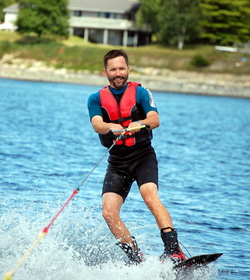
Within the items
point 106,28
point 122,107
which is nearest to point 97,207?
point 122,107

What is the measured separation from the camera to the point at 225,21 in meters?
73.4

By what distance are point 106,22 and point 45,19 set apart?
29.5 ft

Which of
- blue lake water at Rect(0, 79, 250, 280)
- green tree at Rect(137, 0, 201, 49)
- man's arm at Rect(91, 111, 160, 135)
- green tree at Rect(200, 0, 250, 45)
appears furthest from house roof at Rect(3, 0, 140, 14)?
man's arm at Rect(91, 111, 160, 135)

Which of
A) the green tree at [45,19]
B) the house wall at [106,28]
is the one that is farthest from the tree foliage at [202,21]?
the green tree at [45,19]

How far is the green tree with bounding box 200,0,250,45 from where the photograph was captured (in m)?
72.3

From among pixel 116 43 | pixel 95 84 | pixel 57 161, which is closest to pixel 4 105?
pixel 57 161

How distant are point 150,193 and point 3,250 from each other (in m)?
1.74

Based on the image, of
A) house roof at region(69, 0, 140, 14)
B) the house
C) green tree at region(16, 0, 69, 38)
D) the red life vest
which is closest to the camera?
the red life vest

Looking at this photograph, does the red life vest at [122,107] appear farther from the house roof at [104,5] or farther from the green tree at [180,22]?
the house roof at [104,5]

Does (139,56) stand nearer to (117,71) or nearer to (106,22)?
(106,22)

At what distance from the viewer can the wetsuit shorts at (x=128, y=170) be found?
6176 mm

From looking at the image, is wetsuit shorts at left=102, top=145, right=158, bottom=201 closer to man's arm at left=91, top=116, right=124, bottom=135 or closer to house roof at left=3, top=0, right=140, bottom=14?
man's arm at left=91, top=116, right=124, bottom=135

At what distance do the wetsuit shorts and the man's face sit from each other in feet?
2.35

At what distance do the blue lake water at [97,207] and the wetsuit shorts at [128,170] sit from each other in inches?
29.7
